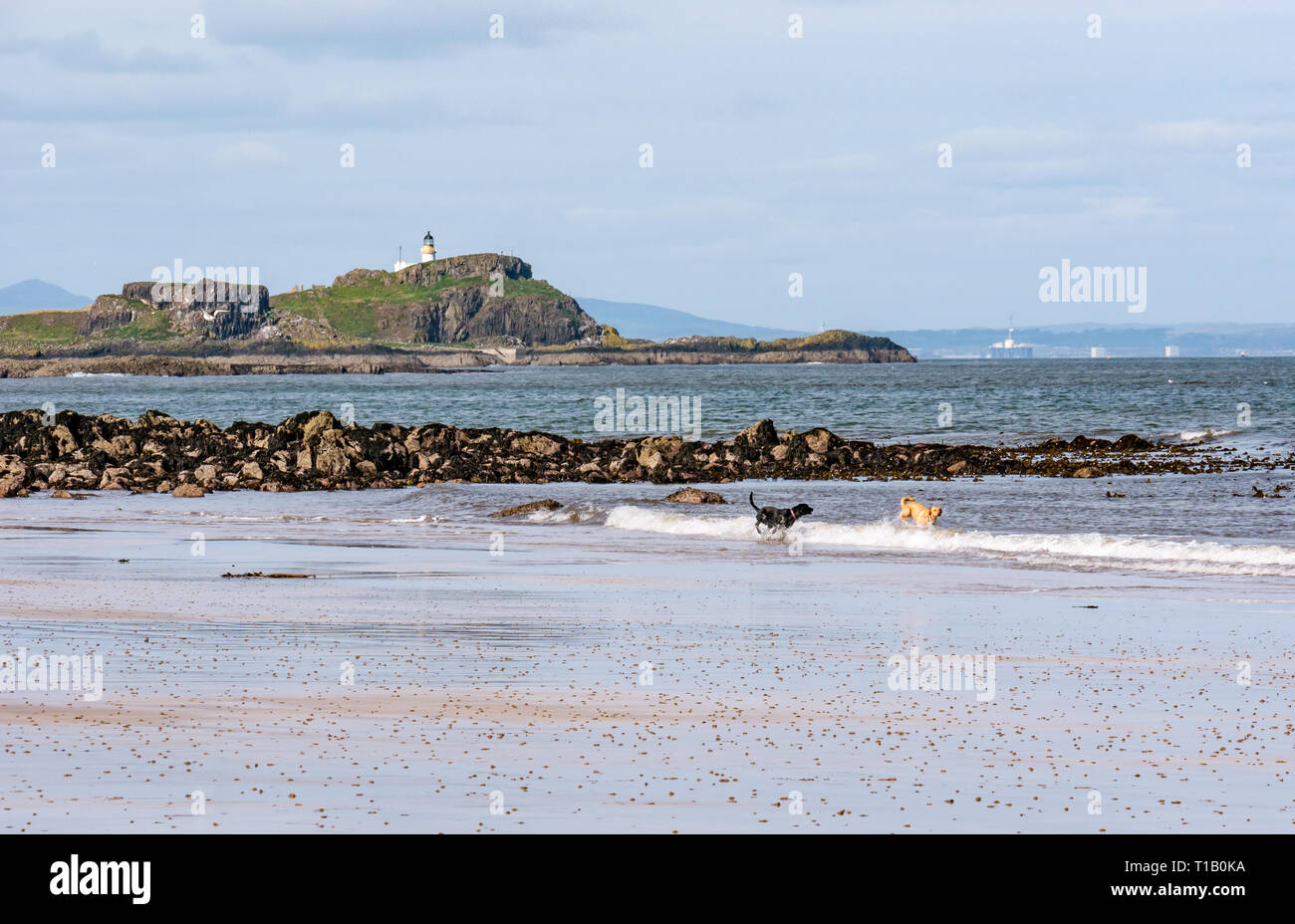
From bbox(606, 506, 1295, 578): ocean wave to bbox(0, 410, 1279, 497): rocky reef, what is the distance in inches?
477

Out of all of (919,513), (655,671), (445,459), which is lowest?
(655,671)

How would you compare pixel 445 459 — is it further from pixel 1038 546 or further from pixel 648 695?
pixel 648 695

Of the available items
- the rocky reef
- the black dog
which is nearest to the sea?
the black dog

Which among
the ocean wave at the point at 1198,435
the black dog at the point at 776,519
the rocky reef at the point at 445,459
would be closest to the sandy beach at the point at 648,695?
the black dog at the point at 776,519

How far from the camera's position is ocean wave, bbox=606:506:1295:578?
71.6ft

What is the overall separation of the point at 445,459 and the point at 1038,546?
22591 mm

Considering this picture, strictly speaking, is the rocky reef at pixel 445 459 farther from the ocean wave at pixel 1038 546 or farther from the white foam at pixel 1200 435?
the ocean wave at pixel 1038 546

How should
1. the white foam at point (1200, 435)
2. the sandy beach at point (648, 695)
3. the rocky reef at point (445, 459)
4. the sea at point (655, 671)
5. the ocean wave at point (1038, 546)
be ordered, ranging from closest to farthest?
1. the sandy beach at point (648, 695)
2. the sea at point (655, 671)
3. the ocean wave at point (1038, 546)
4. the rocky reef at point (445, 459)
5. the white foam at point (1200, 435)

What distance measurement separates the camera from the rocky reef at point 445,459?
131 ft

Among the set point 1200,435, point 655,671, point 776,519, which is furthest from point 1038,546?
point 1200,435

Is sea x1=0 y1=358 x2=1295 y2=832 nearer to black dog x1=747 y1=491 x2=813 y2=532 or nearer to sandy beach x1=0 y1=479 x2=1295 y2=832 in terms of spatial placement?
sandy beach x1=0 y1=479 x2=1295 y2=832

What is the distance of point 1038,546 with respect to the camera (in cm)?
2409

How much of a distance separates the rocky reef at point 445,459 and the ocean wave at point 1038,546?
12.1 m
